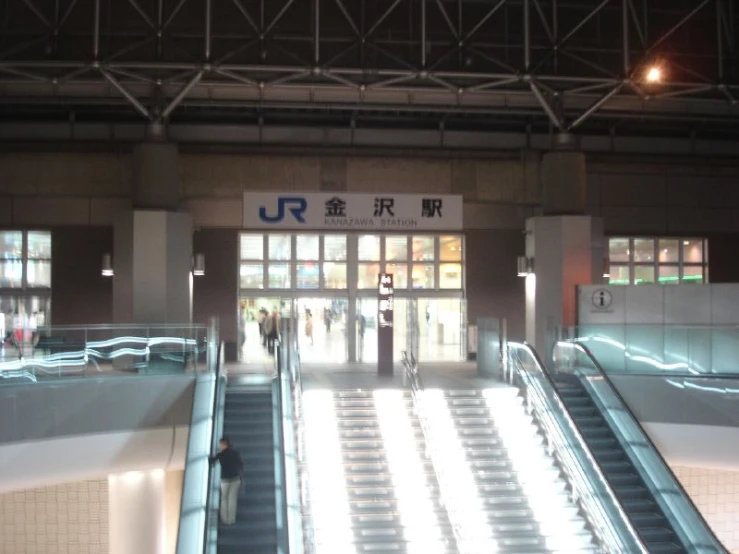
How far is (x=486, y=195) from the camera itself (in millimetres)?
24266

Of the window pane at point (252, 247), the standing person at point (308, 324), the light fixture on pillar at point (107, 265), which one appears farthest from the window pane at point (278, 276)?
the light fixture on pillar at point (107, 265)

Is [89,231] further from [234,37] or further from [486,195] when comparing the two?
[486,195]

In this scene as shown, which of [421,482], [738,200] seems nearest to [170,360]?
[421,482]

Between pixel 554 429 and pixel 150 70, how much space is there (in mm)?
11918

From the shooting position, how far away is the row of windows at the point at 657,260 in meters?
25.4

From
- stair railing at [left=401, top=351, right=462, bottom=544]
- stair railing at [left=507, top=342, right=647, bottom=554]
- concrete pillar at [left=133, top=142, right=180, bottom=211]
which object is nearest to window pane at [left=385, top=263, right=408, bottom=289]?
concrete pillar at [left=133, top=142, right=180, bottom=211]

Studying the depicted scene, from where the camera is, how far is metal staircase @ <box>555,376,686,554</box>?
11.7 meters

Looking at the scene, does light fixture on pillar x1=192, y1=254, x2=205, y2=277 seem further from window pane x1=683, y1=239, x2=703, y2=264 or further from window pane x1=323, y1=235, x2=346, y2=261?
window pane x1=683, y1=239, x2=703, y2=264

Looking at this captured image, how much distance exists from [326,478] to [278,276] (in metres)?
12.1

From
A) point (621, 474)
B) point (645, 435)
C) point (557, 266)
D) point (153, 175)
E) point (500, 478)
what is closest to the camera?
point (500, 478)

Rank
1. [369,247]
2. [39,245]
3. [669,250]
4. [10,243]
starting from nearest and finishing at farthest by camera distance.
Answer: [10,243] → [39,245] → [369,247] → [669,250]

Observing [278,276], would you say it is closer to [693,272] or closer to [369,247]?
[369,247]

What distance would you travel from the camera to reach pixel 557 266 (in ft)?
71.4

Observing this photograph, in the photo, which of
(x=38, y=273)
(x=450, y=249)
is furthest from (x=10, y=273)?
(x=450, y=249)
